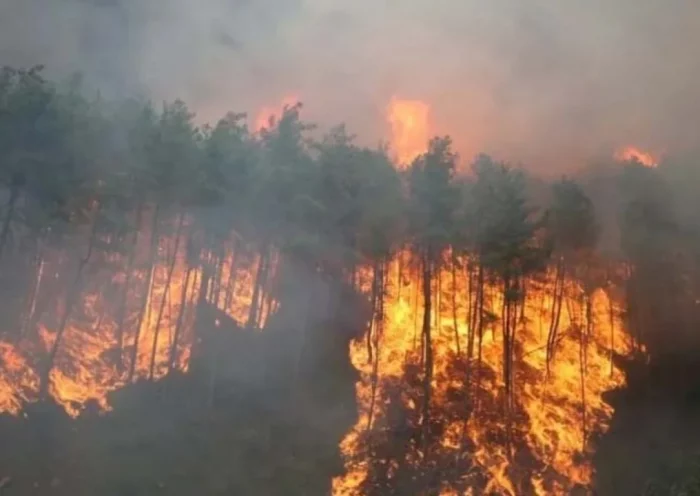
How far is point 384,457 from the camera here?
36.7m

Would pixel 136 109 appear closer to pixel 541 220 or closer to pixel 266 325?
pixel 266 325

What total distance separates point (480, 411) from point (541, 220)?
14.9m

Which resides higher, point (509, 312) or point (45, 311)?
point (509, 312)

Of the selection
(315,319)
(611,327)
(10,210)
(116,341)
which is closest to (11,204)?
(10,210)

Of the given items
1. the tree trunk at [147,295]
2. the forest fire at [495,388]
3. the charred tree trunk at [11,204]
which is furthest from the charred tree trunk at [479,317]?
the charred tree trunk at [11,204]

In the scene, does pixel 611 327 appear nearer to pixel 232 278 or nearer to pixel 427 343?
pixel 427 343

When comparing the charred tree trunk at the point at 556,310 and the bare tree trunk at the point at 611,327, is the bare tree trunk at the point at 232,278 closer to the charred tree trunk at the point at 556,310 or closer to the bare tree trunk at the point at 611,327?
the charred tree trunk at the point at 556,310

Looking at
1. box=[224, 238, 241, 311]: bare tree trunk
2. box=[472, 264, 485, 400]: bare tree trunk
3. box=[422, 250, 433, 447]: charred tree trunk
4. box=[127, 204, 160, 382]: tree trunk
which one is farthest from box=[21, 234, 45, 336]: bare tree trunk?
box=[472, 264, 485, 400]: bare tree trunk

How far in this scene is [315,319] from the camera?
48469 mm

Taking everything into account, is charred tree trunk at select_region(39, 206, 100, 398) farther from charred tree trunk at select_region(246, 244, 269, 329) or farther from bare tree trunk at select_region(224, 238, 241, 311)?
charred tree trunk at select_region(246, 244, 269, 329)

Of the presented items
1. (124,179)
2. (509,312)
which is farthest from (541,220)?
(124,179)

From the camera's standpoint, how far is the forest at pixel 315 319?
34.9m

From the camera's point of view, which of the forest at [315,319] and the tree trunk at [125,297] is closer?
the forest at [315,319]

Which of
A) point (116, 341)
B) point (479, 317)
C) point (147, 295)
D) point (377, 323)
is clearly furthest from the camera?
point (479, 317)
